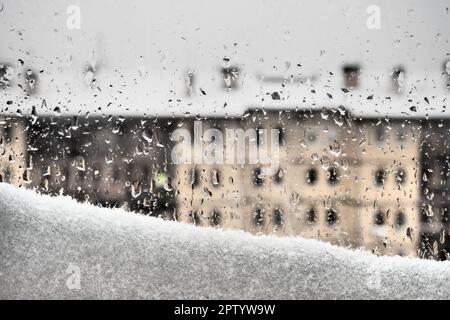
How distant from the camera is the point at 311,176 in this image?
1944 millimetres

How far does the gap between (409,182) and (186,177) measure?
89cm

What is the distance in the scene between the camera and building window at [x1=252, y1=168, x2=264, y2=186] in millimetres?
1626

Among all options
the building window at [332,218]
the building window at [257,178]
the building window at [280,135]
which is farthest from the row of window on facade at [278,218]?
the building window at [280,135]

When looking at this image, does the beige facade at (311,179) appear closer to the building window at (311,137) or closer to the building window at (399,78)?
the building window at (311,137)

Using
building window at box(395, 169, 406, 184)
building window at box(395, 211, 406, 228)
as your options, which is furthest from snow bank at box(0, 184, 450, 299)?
building window at box(395, 169, 406, 184)

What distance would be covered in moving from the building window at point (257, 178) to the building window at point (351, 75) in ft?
1.35

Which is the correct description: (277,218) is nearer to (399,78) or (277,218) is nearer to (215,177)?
(215,177)

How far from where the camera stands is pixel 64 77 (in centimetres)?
151

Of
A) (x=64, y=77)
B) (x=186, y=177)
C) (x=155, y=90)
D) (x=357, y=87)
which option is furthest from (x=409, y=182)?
(x=64, y=77)

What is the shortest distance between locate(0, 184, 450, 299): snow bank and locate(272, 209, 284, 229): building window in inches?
9.8

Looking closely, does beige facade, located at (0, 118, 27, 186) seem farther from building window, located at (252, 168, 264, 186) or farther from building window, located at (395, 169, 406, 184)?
building window, located at (395, 169, 406, 184)

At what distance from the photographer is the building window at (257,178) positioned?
1.63m

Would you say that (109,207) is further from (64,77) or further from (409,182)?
(409,182)
